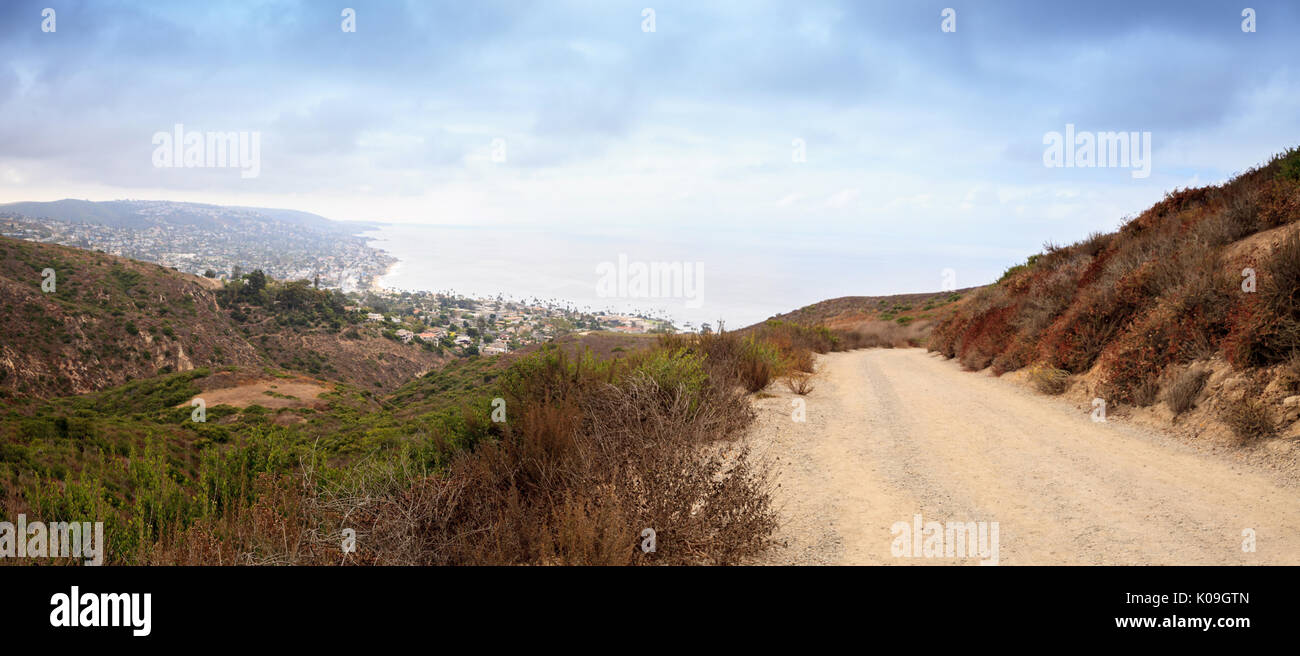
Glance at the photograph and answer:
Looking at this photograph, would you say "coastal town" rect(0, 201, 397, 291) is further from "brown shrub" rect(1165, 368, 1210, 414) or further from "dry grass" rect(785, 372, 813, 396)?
"brown shrub" rect(1165, 368, 1210, 414)

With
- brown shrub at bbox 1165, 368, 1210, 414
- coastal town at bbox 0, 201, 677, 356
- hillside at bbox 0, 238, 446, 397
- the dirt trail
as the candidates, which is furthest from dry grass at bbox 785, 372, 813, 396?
hillside at bbox 0, 238, 446, 397

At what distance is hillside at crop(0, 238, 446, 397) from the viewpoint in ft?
120

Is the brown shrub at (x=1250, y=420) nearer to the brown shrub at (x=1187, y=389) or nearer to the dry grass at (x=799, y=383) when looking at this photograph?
the brown shrub at (x=1187, y=389)

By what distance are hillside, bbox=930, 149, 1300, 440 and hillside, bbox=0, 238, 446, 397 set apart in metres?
37.6

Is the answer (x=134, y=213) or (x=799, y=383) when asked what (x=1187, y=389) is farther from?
(x=134, y=213)

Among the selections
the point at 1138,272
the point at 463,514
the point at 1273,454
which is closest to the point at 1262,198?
the point at 1138,272

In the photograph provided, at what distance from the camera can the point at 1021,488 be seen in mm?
5453

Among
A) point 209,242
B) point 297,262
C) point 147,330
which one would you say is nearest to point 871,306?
point 297,262

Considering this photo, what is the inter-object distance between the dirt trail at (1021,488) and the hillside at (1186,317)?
80cm

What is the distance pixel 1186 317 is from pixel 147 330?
6078 cm

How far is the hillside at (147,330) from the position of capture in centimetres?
3672

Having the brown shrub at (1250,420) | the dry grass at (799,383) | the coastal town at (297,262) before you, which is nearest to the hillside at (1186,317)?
the brown shrub at (1250,420)

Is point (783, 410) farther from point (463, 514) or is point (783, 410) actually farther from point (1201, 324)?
point (463, 514)

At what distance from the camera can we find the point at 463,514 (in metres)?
4.10
